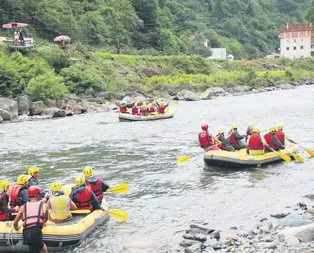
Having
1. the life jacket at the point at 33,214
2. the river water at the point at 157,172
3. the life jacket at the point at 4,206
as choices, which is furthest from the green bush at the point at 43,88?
the life jacket at the point at 33,214

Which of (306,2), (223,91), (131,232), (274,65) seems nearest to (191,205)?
(131,232)

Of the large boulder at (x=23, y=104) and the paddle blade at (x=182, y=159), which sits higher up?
the large boulder at (x=23, y=104)

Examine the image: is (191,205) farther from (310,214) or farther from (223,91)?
(223,91)

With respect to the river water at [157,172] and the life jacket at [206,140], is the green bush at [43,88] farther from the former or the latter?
the life jacket at [206,140]

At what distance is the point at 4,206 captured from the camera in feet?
31.6

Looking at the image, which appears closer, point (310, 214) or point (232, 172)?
point (310, 214)

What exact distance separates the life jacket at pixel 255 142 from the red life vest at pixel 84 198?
6821mm

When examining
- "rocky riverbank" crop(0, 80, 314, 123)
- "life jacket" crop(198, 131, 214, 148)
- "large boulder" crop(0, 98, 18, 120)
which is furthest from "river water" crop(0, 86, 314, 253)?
"rocky riverbank" crop(0, 80, 314, 123)

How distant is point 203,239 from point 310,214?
8.70 ft

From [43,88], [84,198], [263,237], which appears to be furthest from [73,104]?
[263,237]

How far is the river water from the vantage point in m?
10.7

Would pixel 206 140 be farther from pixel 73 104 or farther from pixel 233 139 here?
pixel 73 104

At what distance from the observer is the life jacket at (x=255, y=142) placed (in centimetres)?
1538

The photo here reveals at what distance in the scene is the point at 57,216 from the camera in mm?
9539
